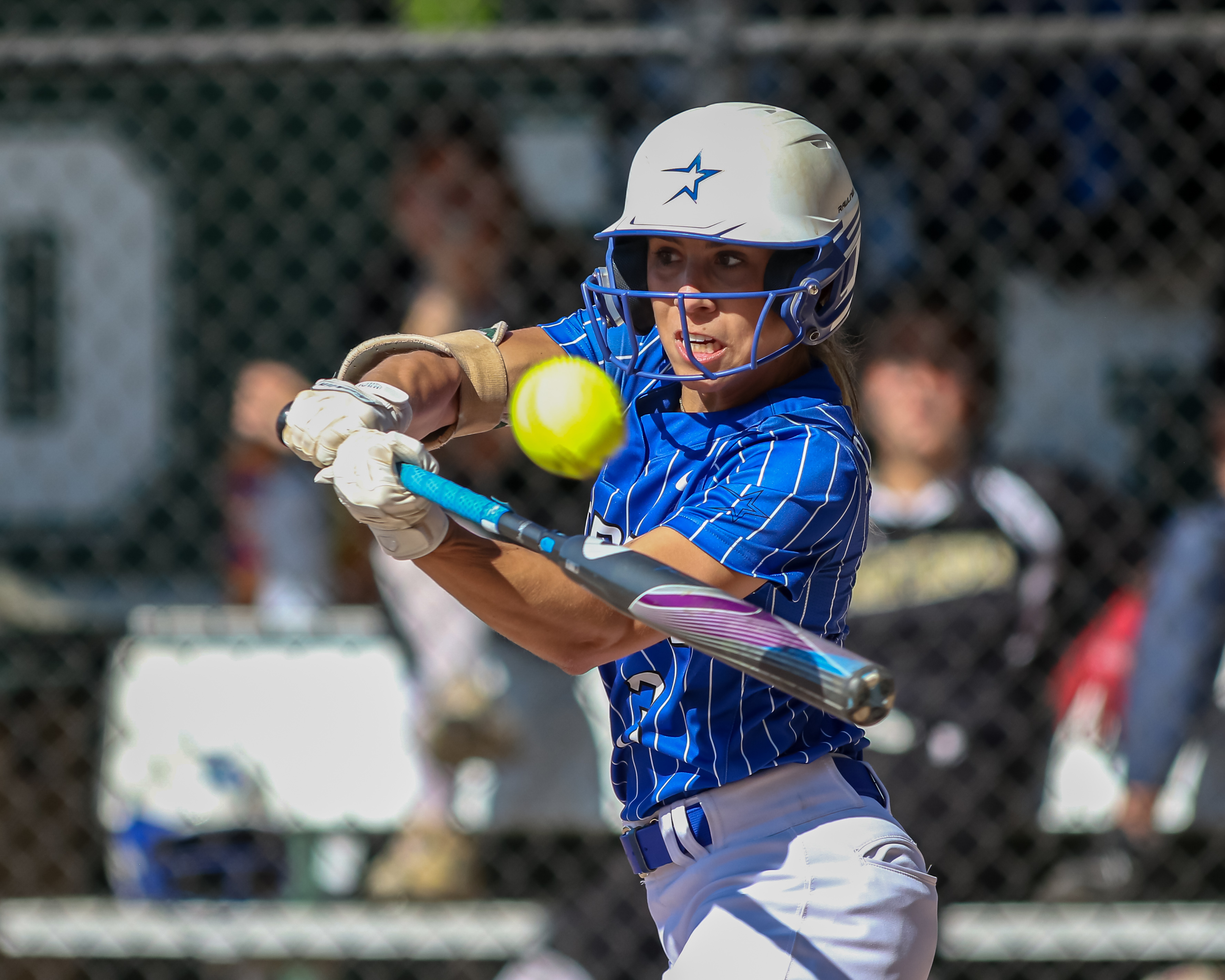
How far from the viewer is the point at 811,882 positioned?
73.9 inches

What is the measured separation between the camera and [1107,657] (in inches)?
151

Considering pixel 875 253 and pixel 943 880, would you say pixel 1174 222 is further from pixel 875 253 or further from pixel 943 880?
pixel 943 880

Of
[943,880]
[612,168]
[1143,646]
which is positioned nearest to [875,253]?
[612,168]

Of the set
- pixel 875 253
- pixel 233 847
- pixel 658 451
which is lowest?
pixel 233 847

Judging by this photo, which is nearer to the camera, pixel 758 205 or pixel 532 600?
pixel 532 600

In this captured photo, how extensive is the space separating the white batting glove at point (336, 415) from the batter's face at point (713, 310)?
372 mm

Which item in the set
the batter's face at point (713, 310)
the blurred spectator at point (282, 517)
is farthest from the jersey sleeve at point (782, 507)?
the blurred spectator at point (282, 517)

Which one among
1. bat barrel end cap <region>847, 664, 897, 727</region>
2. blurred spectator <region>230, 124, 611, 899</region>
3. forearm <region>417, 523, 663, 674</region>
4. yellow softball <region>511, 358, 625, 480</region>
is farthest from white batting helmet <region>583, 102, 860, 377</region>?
blurred spectator <region>230, 124, 611, 899</region>

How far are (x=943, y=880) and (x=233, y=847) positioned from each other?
197 cm

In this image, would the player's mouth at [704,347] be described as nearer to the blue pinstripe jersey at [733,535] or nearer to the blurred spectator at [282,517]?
the blue pinstripe jersey at [733,535]

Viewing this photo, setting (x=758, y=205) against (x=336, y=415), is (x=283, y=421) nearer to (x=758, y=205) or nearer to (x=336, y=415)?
(x=336, y=415)

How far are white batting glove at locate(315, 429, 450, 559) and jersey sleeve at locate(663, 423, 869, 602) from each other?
301 millimetres

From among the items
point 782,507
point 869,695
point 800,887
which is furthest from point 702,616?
point 800,887

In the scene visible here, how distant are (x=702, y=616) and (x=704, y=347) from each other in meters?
0.52
